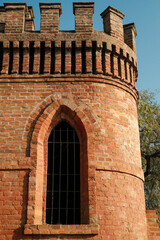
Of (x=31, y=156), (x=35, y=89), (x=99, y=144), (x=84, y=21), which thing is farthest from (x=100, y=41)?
(x=31, y=156)

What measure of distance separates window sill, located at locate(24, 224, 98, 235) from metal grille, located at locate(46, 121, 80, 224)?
438 mm

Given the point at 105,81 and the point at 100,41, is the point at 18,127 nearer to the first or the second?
the point at 105,81

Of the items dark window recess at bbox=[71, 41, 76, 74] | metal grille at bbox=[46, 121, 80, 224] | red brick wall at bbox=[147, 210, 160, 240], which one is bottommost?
red brick wall at bbox=[147, 210, 160, 240]

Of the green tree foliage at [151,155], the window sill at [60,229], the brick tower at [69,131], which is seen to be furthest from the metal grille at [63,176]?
the green tree foliage at [151,155]

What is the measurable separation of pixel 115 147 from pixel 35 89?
8.34 ft

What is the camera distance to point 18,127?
23.0ft

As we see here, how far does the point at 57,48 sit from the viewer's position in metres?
7.71

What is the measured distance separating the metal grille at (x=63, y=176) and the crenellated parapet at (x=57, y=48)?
1651 mm

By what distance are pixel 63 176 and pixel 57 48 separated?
3.41 meters

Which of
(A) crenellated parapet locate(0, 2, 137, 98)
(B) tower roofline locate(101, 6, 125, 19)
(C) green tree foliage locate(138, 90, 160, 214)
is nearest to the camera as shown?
(A) crenellated parapet locate(0, 2, 137, 98)

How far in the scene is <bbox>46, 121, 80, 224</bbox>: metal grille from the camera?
21.5 feet

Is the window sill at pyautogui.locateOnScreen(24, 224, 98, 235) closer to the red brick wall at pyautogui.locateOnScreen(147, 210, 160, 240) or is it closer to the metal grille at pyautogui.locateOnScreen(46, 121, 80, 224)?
the metal grille at pyautogui.locateOnScreen(46, 121, 80, 224)

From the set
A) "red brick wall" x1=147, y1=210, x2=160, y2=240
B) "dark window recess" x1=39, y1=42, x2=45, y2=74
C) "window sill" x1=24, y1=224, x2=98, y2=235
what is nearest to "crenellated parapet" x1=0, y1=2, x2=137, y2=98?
"dark window recess" x1=39, y1=42, x2=45, y2=74

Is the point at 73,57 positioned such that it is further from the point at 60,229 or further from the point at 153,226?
the point at 153,226
